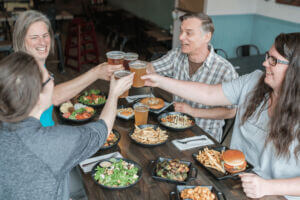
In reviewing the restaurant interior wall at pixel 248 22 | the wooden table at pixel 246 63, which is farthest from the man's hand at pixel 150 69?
the restaurant interior wall at pixel 248 22

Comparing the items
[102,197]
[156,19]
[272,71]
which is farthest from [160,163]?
[156,19]

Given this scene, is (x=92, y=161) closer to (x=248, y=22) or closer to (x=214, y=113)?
(x=214, y=113)

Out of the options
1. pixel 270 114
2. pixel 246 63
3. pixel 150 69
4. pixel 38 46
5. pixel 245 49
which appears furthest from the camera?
pixel 245 49

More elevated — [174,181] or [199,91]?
[199,91]

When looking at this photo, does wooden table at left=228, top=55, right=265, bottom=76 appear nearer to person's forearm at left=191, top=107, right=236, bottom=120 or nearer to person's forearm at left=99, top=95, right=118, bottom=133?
person's forearm at left=191, top=107, right=236, bottom=120

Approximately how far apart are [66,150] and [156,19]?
6597 mm

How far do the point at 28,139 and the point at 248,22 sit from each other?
548 centimetres

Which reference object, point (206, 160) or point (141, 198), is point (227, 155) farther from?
point (141, 198)

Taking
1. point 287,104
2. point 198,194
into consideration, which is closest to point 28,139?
point 198,194

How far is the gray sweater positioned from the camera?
109 cm

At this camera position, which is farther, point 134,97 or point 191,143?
point 134,97

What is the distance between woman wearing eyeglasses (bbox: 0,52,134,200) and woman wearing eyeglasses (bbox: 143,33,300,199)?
2.96 ft

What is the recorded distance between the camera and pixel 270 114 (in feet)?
5.74

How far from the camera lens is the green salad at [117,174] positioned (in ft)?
4.77
